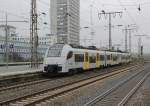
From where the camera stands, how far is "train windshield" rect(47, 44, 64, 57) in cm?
3235

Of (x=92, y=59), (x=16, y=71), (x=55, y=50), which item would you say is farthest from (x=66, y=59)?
(x=92, y=59)

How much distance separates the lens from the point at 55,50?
32.8 meters

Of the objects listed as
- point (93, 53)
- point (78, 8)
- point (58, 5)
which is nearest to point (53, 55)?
point (93, 53)

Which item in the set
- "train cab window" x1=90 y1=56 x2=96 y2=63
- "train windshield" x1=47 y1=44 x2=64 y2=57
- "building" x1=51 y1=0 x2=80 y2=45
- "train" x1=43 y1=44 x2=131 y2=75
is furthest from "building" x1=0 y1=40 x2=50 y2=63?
"train windshield" x1=47 y1=44 x2=64 y2=57

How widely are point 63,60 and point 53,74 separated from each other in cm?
192

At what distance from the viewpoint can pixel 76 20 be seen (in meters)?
55.4

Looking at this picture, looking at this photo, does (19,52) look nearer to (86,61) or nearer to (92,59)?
(92,59)

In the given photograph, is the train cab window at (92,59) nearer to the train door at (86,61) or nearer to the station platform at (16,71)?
the train door at (86,61)

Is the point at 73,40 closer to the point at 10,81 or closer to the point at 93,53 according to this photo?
the point at 93,53

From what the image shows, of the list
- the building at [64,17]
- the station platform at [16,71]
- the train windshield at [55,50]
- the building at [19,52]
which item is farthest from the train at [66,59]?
the building at [19,52]

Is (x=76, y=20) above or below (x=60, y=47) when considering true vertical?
above

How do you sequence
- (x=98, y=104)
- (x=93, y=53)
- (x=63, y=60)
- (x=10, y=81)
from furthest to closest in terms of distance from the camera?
(x=93, y=53) < (x=63, y=60) < (x=10, y=81) < (x=98, y=104)

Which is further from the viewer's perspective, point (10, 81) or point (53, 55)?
point (53, 55)

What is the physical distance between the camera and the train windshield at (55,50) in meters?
32.3
